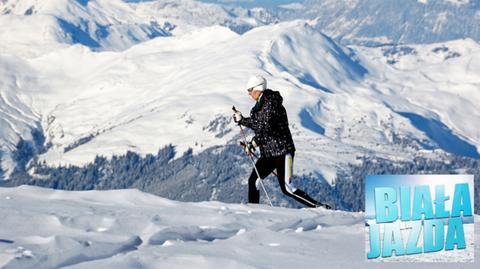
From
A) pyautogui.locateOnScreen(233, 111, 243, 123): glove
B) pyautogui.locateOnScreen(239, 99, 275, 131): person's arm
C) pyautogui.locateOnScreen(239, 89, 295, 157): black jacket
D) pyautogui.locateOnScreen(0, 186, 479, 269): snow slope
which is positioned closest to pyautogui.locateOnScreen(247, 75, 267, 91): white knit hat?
pyautogui.locateOnScreen(239, 89, 295, 157): black jacket

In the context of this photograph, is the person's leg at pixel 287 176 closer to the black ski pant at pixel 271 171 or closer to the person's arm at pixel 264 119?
the black ski pant at pixel 271 171

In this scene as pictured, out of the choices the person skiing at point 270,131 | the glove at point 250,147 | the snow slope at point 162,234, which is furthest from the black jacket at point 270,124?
the snow slope at point 162,234

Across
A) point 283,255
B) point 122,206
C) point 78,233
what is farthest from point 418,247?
point 122,206

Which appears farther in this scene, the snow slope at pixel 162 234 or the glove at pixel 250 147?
the glove at pixel 250 147

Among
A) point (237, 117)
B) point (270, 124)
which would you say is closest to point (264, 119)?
point (270, 124)

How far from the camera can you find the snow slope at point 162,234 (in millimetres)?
13672

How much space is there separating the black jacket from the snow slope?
1.41 meters

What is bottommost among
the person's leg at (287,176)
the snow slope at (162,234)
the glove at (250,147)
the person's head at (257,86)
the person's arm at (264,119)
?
the snow slope at (162,234)

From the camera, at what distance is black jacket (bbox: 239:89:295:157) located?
20.6 meters

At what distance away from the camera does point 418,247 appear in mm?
14289

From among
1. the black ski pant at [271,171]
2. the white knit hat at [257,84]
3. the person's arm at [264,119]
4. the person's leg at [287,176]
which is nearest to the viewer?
the person's arm at [264,119]

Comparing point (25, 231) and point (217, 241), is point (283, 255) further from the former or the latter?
point (25, 231)

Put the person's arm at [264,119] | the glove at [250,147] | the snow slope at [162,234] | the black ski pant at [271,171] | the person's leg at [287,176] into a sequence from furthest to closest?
the glove at [250,147], the black ski pant at [271,171], the person's leg at [287,176], the person's arm at [264,119], the snow slope at [162,234]

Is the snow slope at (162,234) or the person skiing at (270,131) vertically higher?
the person skiing at (270,131)
